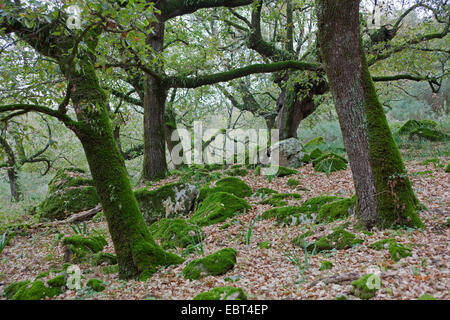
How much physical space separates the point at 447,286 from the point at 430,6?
392 inches

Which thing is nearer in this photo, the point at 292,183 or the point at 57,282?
the point at 57,282

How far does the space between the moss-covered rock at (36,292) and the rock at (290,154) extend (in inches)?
327

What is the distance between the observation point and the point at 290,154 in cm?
1096

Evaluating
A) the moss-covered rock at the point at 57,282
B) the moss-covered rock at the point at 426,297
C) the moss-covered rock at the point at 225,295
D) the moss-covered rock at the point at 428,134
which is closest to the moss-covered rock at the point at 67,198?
the moss-covered rock at the point at 57,282

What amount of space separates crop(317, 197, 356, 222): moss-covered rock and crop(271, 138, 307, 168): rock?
15.9 feet

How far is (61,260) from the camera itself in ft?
19.0

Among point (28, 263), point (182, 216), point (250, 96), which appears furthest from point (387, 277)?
point (250, 96)

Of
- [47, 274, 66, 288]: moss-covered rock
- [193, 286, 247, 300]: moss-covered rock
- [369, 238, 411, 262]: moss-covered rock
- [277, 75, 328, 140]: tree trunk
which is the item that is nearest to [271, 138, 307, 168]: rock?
[277, 75, 328, 140]: tree trunk

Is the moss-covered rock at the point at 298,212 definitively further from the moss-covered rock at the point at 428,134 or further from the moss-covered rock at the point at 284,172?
the moss-covered rock at the point at 428,134

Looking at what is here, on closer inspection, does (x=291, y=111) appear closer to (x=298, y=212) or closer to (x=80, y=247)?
(x=298, y=212)

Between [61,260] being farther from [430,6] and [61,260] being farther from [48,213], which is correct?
[430,6]

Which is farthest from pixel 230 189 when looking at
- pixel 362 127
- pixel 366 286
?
pixel 366 286

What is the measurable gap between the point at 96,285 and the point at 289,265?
265 centimetres

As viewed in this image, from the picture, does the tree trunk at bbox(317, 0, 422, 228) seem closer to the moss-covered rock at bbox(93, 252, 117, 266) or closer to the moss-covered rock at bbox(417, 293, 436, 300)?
the moss-covered rock at bbox(417, 293, 436, 300)
